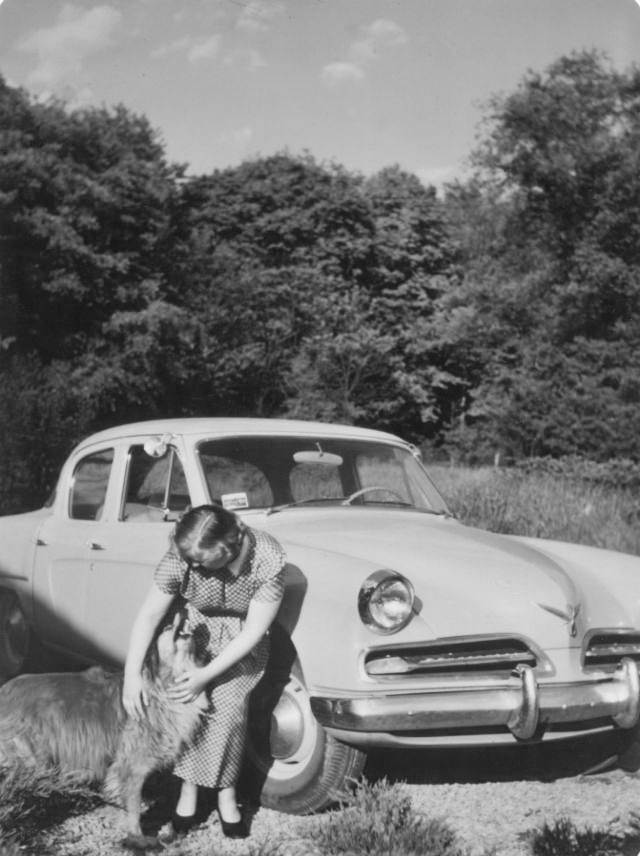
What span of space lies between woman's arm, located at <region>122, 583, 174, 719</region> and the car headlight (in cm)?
71

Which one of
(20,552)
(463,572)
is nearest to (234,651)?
(463,572)

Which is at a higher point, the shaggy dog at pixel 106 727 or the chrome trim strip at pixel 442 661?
the chrome trim strip at pixel 442 661

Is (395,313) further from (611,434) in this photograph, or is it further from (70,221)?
(70,221)

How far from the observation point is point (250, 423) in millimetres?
4523

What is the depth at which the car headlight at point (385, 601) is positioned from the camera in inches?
130

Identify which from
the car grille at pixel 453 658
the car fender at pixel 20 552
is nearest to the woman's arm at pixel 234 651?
the car grille at pixel 453 658

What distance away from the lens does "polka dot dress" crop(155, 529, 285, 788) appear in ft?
10.6

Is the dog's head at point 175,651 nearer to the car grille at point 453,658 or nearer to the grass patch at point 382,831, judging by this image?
the car grille at point 453,658

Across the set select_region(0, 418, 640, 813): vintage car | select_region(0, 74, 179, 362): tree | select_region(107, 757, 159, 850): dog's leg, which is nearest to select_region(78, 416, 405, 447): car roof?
select_region(0, 418, 640, 813): vintage car

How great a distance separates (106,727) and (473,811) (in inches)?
55.5

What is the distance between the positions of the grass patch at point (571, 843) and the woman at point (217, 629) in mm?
1039

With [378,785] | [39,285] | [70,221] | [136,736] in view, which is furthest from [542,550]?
[70,221]

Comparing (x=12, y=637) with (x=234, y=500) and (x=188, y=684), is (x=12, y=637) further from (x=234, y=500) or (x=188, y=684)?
(x=188, y=684)

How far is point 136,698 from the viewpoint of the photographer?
314 cm
